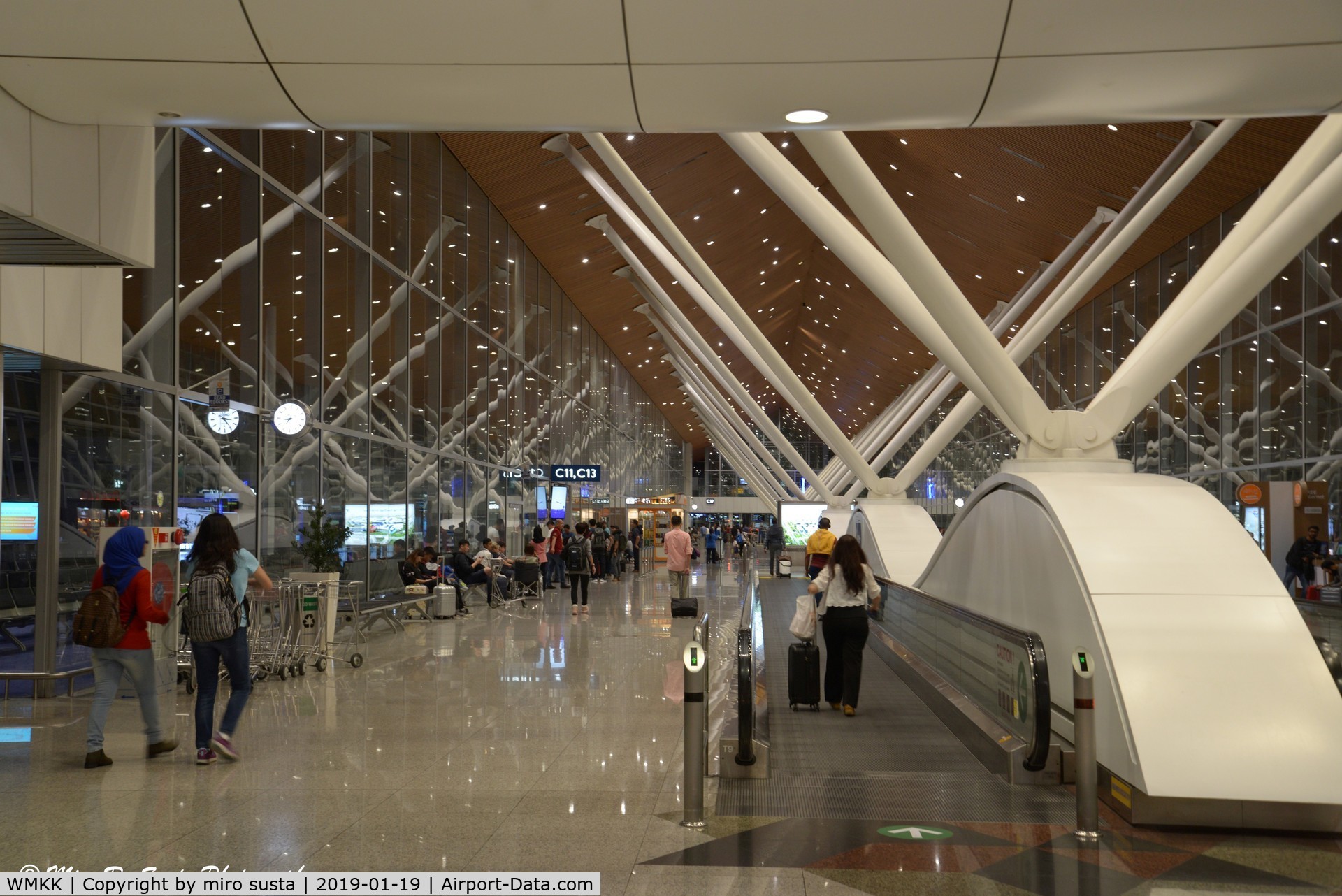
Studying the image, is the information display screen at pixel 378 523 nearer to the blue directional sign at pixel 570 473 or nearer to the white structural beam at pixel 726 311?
the white structural beam at pixel 726 311

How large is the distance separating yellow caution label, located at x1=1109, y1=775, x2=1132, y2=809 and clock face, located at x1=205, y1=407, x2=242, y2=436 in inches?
428

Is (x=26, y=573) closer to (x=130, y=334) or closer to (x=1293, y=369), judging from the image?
(x=130, y=334)

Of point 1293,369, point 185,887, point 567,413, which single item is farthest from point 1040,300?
point 185,887

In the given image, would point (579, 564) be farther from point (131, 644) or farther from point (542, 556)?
point (131, 644)

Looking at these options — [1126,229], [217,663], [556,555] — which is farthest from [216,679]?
[556,555]

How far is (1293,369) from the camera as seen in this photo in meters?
23.8

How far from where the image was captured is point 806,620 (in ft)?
Result: 32.6

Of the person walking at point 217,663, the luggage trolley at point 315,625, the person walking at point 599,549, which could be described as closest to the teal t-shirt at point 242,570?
the person walking at point 217,663

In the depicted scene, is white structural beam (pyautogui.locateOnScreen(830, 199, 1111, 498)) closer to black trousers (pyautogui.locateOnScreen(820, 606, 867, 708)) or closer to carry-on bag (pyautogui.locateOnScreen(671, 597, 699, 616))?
carry-on bag (pyautogui.locateOnScreen(671, 597, 699, 616))

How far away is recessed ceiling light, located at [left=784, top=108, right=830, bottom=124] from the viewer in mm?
5363

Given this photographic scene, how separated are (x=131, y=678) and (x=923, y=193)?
23.2 m

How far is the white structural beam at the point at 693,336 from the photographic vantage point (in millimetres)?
28984

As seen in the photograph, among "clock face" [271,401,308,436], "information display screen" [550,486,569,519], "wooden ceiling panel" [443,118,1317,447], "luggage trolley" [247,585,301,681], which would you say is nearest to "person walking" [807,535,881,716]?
"luggage trolley" [247,585,301,681]

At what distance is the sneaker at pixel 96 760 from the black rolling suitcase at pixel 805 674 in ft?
17.6
